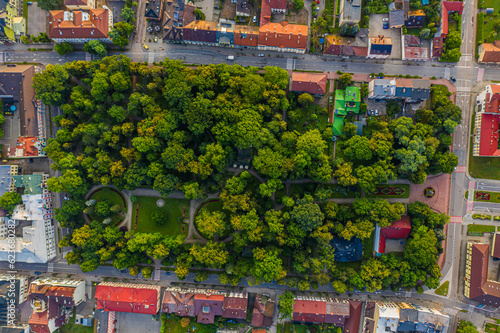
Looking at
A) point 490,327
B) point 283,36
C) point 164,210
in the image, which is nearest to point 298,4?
point 283,36

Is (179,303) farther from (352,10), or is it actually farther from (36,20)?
(352,10)

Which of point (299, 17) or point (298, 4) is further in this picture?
point (299, 17)

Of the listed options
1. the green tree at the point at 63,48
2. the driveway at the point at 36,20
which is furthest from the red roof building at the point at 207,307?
the driveway at the point at 36,20

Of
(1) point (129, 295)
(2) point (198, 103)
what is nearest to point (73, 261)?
(1) point (129, 295)

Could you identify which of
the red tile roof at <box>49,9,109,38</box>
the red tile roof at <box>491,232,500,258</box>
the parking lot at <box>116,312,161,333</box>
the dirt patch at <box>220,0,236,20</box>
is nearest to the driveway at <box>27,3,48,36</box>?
the red tile roof at <box>49,9,109,38</box>

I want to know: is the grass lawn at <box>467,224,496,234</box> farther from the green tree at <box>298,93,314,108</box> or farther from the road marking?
the green tree at <box>298,93,314,108</box>

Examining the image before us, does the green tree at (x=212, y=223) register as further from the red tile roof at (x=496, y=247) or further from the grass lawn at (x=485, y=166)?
the red tile roof at (x=496, y=247)
